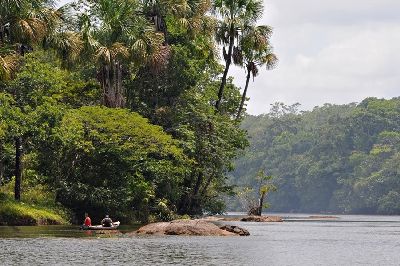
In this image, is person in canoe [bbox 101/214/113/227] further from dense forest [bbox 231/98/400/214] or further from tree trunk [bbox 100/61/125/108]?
dense forest [bbox 231/98/400/214]

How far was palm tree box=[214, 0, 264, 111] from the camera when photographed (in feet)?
233

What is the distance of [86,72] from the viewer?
67250mm

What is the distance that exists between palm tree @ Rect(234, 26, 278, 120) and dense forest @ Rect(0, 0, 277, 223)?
113mm

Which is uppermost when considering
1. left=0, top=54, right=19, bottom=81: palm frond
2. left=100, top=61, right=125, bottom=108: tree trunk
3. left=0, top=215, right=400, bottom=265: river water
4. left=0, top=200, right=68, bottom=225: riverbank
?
left=100, top=61, right=125, bottom=108: tree trunk

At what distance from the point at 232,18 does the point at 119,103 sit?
14.6 m

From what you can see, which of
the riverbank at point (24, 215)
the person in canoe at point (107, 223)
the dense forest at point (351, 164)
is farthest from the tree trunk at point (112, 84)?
the dense forest at point (351, 164)

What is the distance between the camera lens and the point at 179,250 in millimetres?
34875

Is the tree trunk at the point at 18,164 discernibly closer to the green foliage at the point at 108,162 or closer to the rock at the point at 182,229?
the green foliage at the point at 108,162

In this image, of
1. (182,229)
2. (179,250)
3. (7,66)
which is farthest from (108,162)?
(179,250)

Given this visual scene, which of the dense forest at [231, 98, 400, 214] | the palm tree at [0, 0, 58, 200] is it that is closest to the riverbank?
the palm tree at [0, 0, 58, 200]

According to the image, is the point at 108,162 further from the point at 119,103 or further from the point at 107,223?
the point at 107,223

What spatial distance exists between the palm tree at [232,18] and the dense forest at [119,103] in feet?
0.33

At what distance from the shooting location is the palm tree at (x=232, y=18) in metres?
71.1

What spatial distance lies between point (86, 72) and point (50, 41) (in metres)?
11.7
